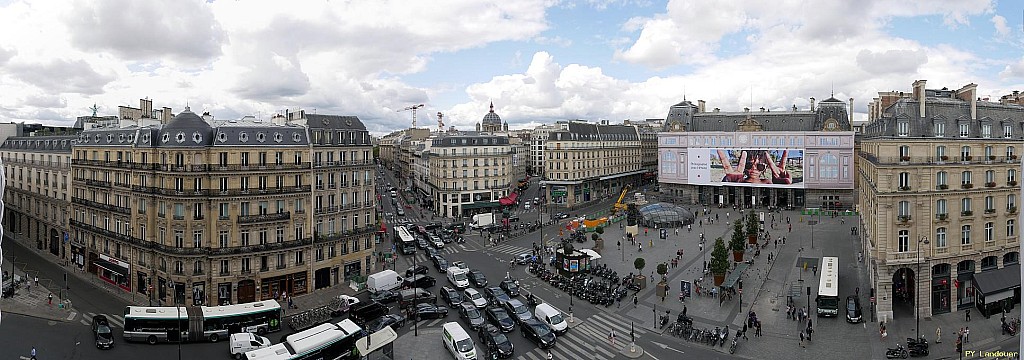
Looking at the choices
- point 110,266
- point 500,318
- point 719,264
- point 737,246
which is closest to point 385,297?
point 500,318

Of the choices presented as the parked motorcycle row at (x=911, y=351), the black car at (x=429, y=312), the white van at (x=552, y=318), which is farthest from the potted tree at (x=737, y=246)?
the black car at (x=429, y=312)

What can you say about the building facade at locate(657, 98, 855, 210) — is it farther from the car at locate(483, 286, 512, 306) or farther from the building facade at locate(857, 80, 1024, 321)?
the car at locate(483, 286, 512, 306)

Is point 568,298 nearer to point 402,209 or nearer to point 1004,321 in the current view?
point 1004,321

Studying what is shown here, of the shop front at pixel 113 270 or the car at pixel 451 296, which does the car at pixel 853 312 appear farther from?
the shop front at pixel 113 270

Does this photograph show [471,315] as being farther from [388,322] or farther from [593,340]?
[593,340]

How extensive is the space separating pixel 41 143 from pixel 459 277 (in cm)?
5422

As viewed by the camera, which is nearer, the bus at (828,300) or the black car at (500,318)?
the black car at (500,318)

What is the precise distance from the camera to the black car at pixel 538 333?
1586 inches

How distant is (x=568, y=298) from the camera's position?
171ft

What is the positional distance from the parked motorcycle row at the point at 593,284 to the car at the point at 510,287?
4288 mm

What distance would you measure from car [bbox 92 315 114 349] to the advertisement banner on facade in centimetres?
9067

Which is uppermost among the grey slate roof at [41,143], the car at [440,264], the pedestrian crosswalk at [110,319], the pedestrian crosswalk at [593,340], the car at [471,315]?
the grey slate roof at [41,143]

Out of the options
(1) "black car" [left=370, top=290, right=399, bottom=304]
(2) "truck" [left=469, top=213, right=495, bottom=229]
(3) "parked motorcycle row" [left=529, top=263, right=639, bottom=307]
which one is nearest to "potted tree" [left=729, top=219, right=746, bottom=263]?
(3) "parked motorcycle row" [left=529, top=263, right=639, bottom=307]

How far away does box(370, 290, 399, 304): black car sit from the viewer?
5138 centimetres
